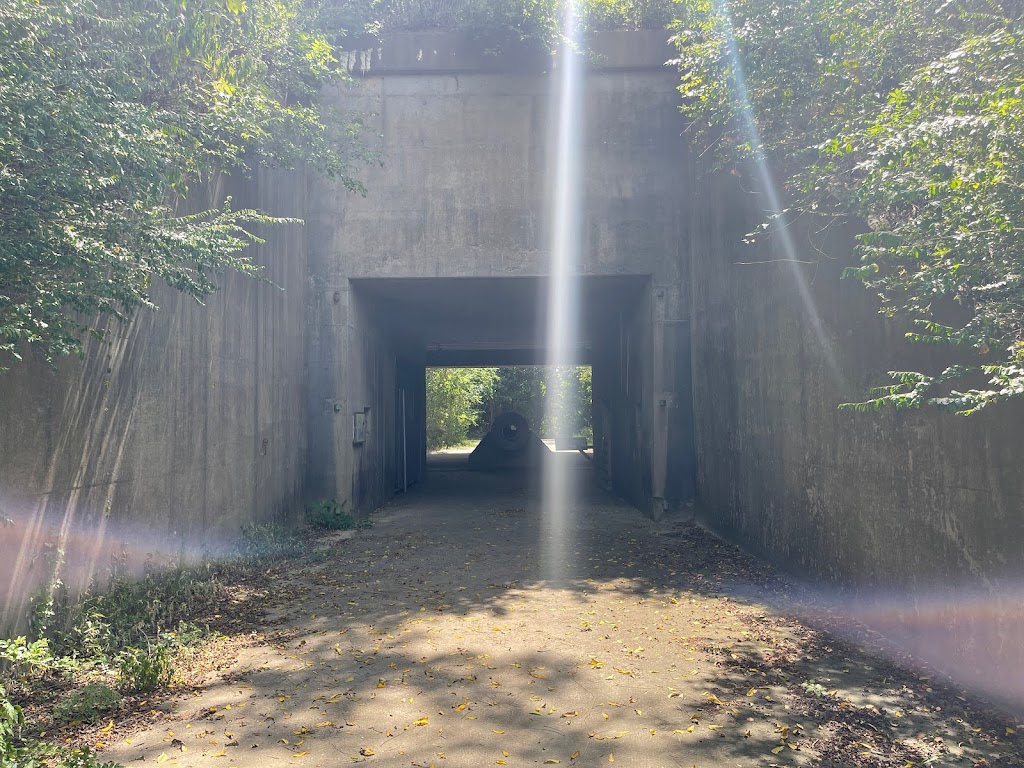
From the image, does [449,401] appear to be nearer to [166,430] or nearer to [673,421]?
[673,421]

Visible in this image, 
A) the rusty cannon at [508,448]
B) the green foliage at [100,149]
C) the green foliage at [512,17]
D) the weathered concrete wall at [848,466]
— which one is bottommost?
the rusty cannon at [508,448]

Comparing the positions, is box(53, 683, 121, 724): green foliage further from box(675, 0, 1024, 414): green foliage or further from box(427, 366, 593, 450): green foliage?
box(427, 366, 593, 450): green foliage

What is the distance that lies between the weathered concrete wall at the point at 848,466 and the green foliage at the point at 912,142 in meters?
0.41

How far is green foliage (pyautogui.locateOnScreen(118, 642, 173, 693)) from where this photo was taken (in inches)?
194

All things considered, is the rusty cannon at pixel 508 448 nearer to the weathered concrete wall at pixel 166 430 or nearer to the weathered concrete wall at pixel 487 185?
the weathered concrete wall at pixel 487 185

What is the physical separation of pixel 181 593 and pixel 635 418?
924 centimetres

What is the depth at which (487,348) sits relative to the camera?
75.9 ft

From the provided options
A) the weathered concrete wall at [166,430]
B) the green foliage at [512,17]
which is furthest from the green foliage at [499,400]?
the weathered concrete wall at [166,430]

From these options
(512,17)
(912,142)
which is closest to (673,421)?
(512,17)

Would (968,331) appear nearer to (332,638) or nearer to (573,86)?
(332,638)

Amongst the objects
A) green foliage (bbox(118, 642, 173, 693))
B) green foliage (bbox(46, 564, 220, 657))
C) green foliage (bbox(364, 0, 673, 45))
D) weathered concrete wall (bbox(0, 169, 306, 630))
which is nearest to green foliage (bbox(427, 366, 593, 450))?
green foliage (bbox(364, 0, 673, 45))

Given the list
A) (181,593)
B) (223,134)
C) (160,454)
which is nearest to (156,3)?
(223,134)

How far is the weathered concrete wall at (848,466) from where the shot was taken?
4855mm

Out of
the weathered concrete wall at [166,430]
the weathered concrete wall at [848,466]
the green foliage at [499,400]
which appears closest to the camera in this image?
the weathered concrete wall at [848,466]
